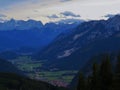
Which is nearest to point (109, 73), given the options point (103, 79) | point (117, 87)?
point (103, 79)

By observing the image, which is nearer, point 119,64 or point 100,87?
point 100,87

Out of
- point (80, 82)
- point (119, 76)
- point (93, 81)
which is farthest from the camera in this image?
point (80, 82)

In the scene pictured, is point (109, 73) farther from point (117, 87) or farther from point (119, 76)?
point (117, 87)

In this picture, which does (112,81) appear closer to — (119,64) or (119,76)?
(119,76)

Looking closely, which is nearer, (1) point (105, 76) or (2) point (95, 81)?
(1) point (105, 76)

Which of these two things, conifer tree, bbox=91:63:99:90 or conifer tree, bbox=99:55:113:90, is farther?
conifer tree, bbox=91:63:99:90

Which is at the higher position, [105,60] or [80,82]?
[105,60]

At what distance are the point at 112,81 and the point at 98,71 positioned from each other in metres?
11.4

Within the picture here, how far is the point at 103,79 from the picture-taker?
9588 cm

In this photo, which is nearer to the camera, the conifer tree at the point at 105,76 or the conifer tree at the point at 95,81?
the conifer tree at the point at 105,76

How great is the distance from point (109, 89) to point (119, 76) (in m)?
5.45

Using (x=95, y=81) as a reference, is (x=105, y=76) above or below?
above

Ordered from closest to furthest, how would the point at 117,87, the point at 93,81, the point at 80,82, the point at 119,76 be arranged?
1. the point at 117,87
2. the point at 119,76
3. the point at 93,81
4. the point at 80,82

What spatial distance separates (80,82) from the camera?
108625 millimetres
